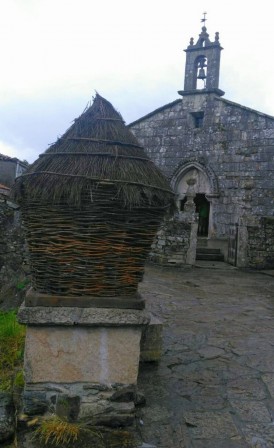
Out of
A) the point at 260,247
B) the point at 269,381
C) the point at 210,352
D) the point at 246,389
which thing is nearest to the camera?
the point at 246,389

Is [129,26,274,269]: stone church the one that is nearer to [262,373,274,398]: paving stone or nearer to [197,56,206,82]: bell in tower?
[197,56,206,82]: bell in tower

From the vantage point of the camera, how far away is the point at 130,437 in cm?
283

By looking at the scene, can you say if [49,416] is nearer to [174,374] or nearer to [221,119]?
[174,374]

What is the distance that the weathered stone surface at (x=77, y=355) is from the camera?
2.95 metres

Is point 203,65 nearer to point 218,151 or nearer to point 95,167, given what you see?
point 218,151

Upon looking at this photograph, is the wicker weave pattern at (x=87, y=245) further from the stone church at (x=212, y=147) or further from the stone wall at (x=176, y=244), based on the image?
the stone church at (x=212, y=147)

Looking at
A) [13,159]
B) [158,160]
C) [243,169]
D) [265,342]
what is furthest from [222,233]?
[265,342]

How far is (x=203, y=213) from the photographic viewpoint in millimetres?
17391

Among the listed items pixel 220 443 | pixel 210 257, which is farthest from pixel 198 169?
pixel 220 443

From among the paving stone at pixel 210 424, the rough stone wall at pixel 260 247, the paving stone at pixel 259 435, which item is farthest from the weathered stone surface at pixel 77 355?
the rough stone wall at pixel 260 247

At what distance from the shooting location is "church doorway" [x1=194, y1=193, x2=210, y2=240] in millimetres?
17216

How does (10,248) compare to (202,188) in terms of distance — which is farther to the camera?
(202,188)

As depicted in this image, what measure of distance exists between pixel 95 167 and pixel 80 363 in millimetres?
1343

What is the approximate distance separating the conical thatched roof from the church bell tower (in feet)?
46.4
